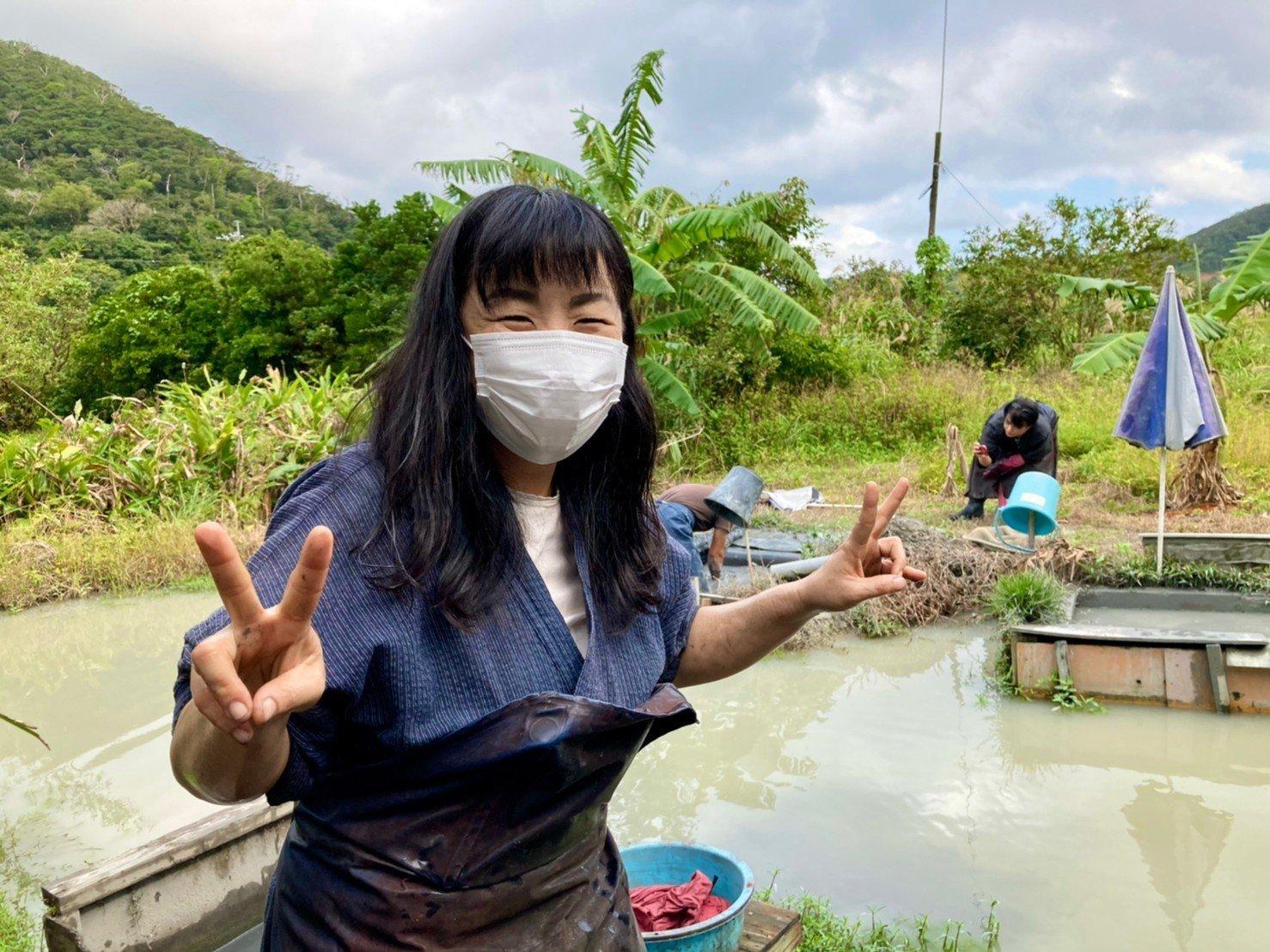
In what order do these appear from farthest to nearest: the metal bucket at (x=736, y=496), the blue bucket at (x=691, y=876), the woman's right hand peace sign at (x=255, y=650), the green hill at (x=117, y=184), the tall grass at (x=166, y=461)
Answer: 1. the green hill at (x=117, y=184)
2. the tall grass at (x=166, y=461)
3. the metal bucket at (x=736, y=496)
4. the blue bucket at (x=691, y=876)
5. the woman's right hand peace sign at (x=255, y=650)

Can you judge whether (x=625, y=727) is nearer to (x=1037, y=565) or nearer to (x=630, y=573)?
(x=630, y=573)

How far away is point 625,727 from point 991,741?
4.31m

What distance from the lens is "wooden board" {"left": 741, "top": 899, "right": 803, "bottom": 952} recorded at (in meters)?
2.50

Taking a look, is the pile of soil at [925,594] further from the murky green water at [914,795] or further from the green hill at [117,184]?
the green hill at [117,184]

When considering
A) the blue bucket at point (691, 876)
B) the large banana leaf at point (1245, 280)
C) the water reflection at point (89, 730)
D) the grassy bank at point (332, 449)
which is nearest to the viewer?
the blue bucket at point (691, 876)

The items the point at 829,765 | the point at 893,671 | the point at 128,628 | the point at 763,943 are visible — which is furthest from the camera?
the point at 128,628

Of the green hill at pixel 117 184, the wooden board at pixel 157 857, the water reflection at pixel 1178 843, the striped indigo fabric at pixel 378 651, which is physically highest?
the green hill at pixel 117 184

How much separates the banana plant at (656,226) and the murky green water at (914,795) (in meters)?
4.60

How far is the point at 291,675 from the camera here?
917mm

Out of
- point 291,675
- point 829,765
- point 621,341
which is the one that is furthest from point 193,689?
point 829,765

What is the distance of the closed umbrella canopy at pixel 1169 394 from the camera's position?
6805 millimetres

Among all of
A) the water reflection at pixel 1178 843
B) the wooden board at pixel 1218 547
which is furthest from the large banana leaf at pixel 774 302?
the water reflection at pixel 1178 843

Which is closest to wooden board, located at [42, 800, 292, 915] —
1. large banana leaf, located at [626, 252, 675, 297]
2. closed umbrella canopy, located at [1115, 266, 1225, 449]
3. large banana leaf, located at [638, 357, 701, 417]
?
closed umbrella canopy, located at [1115, 266, 1225, 449]

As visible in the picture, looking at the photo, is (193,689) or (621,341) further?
(621,341)
